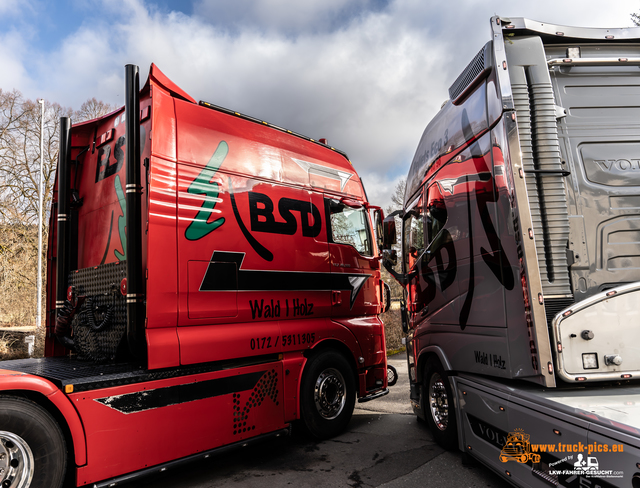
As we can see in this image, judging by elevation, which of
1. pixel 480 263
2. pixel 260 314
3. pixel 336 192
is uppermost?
pixel 336 192

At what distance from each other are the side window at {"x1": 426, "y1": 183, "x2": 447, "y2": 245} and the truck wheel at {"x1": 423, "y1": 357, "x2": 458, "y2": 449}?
148 cm

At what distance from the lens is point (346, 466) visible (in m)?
4.44

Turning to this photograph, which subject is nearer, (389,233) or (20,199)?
(389,233)

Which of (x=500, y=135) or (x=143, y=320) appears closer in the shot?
(x=500, y=135)

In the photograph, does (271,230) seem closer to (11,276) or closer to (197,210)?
(197,210)

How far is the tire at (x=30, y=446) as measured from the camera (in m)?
2.83

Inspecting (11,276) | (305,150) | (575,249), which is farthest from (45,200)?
(575,249)

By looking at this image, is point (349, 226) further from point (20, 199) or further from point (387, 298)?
point (20, 199)

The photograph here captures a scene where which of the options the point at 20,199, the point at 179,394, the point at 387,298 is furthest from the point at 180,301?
the point at 20,199

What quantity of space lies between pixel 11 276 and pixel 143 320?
15.7 m

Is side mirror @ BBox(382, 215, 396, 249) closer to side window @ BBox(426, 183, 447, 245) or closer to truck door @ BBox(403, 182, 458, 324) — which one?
truck door @ BBox(403, 182, 458, 324)

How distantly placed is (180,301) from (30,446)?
1.49m

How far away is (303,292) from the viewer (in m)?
5.12

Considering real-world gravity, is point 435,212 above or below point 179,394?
above
